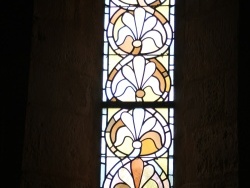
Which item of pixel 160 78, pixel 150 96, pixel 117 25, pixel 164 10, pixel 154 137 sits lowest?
pixel 154 137

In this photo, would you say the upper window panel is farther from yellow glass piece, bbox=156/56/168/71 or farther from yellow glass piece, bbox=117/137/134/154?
yellow glass piece, bbox=117/137/134/154

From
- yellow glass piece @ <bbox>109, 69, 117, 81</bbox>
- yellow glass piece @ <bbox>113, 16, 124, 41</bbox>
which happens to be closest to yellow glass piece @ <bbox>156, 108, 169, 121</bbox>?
yellow glass piece @ <bbox>109, 69, 117, 81</bbox>

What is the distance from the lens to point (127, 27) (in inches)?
270

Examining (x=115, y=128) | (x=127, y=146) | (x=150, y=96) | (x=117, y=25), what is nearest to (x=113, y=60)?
(x=117, y=25)

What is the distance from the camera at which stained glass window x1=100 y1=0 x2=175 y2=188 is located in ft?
21.3

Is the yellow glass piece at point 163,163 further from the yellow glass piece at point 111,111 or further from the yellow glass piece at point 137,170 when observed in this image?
the yellow glass piece at point 111,111
